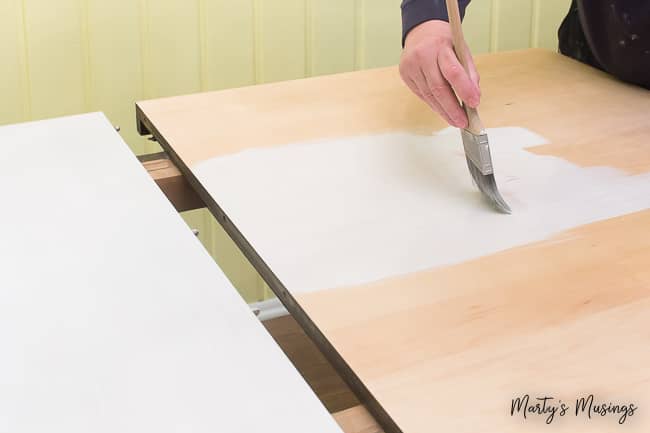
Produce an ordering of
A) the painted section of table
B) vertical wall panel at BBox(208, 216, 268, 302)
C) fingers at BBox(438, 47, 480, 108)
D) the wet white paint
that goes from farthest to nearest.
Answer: vertical wall panel at BBox(208, 216, 268, 302) < fingers at BBox(438, 47, 480, 108) < the wet white paint < the painted section of table

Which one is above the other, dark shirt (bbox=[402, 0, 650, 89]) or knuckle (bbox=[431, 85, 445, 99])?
dark shirt (bbox=[402, 0, 650, 89])

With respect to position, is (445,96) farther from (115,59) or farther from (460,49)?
(115,59)

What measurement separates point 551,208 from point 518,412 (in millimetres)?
311

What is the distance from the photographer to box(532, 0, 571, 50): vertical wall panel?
1730 mm

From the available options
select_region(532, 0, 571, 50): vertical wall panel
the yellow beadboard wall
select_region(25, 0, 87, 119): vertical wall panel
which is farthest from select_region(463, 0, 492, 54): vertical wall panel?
select_region(25, 0, 87, 119): vertical wall panel

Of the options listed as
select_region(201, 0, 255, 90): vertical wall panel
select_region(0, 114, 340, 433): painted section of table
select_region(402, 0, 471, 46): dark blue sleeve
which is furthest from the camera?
select_region(201, 0, 255, 90): vertical wall panel

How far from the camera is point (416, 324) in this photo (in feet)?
2.10

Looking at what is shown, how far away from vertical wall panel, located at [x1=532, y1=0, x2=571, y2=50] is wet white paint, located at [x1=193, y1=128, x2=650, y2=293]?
2.69 ft

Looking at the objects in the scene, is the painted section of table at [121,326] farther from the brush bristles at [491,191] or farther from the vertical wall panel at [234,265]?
the vertical wall panel at [234,265]

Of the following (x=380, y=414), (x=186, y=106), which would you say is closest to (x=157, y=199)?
(x=186, y=106)

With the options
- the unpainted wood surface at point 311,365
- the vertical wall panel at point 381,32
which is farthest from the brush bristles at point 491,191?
the vertical wall panel at point 381,32

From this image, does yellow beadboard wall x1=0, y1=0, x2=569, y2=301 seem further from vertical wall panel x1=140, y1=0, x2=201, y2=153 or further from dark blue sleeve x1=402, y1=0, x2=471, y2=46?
dark blue sleeve x1=402, y1=0, x2=471, y2=46

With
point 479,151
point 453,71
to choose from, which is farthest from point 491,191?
point 453,71

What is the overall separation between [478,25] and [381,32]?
0.21m
